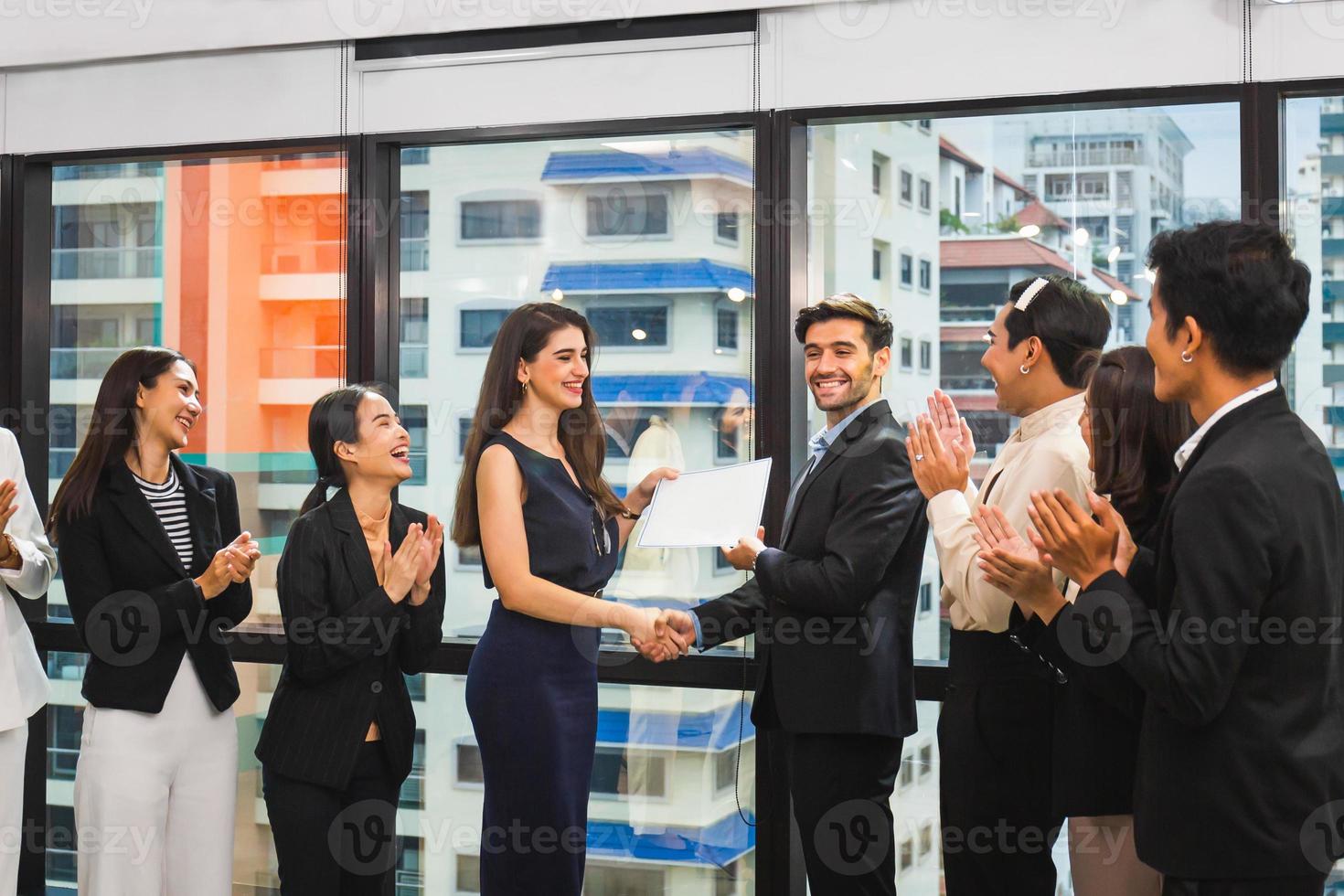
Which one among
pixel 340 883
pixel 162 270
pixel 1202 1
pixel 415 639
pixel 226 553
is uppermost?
pixel 1202 1

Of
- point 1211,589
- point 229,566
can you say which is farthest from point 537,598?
point 1211,589

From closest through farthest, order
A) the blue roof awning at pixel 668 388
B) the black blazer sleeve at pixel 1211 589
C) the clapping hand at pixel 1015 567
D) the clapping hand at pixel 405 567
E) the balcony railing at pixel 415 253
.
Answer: the black blazer sleeve at pixel 1211 589 < the clapping hand at pixel 1015 567 < the clapping hand at pixel 405 567 < the blue roof awning at pixel 668 388 < the balcony railing at pixel 415 253

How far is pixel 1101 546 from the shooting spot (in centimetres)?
185

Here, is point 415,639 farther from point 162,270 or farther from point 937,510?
point 162,270

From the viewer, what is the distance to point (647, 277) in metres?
3.74

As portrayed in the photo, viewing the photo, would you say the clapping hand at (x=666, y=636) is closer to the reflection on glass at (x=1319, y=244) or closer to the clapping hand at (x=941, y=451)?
the clapping hand at (x=941, y=451)

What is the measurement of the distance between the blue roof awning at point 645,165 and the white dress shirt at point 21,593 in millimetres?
1773

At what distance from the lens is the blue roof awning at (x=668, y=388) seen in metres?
3.63

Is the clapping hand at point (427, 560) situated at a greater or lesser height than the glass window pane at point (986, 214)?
lesser

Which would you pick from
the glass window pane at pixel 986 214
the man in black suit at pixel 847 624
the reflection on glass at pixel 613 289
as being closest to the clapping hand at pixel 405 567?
the man in black suit at pixel 847 624

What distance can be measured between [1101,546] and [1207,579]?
20cm

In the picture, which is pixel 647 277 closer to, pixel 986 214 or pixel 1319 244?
pixel 986 214

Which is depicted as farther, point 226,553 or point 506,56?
point 506,56

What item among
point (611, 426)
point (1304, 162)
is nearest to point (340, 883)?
point (611, 426)
